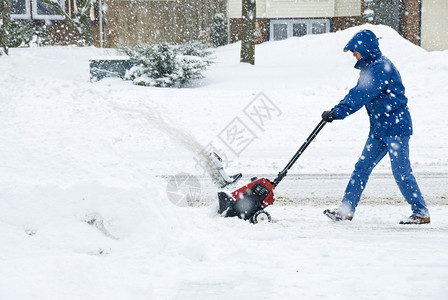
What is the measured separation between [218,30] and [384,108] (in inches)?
768

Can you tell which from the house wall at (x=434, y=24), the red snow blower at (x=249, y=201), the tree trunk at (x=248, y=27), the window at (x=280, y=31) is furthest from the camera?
the window at (x=280, y=31)

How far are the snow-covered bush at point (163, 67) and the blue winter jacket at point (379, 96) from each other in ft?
30.3

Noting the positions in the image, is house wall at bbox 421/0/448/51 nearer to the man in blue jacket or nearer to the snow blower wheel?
the man in blue jacket

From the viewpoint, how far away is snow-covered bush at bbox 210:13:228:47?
77.5 feet

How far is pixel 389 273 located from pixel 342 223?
1516mm

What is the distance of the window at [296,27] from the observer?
24.5 meters

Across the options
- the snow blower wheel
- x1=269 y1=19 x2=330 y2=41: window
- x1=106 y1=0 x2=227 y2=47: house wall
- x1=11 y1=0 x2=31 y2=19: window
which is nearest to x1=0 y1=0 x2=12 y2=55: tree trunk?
x1=11 y1=0 x2=31 y2=19: window

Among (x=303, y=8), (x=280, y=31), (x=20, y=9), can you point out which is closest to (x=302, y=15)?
(x=303, y=8)

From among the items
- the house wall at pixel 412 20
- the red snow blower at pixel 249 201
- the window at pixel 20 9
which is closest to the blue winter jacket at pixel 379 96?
the red snow blower at pixel 249 201

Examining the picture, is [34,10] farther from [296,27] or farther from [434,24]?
[434,24]

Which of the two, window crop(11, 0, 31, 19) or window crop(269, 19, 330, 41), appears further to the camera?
window crop(269, 19, 330, 41)

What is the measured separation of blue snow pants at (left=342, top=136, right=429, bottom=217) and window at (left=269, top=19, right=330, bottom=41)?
66.5 ft

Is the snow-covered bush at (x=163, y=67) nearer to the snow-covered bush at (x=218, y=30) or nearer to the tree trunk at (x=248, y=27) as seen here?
the tree trunk at (x=248, y=27)

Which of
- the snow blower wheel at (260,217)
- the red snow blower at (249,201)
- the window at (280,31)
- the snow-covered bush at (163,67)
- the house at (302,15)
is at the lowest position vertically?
the snow blower wheel at (260,217)
